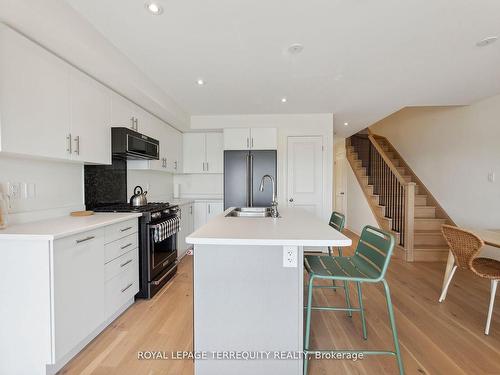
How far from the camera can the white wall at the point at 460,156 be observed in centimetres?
327

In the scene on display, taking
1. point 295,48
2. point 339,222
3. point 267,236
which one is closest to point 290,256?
point 267,236

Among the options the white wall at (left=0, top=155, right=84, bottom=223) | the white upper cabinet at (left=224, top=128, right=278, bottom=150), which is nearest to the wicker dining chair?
the white upper cabinet at (left=224, top=128, right=278, bottom=150)

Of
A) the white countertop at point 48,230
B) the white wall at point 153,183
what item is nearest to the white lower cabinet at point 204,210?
the white wall at point 153,183

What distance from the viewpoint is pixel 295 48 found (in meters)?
2.07

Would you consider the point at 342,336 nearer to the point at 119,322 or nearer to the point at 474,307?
the point at 474,307

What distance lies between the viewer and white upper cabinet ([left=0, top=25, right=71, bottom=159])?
4.69ft

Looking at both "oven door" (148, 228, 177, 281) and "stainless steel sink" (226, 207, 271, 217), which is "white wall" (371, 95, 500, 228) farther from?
"oven door" (148, 228, 177, 281)

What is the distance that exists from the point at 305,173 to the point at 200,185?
208 centimetres

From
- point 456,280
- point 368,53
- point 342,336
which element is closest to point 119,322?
point 342,336

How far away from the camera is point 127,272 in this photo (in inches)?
87.2

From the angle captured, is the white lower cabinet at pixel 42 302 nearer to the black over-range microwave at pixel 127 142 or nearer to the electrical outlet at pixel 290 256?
the black over-range microwave at pixel 127 142

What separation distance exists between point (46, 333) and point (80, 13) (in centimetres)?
217

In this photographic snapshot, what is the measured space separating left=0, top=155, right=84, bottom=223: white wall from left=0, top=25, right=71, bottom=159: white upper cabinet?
13.3 inches

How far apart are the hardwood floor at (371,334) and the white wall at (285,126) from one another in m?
1.84
